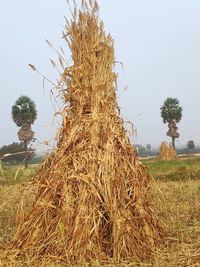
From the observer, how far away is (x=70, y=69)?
18.9 feet

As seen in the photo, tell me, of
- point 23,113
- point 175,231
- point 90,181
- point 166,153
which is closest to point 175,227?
point 175,231

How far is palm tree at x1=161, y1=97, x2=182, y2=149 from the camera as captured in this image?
74.4m

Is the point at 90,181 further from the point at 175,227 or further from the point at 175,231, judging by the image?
the point at 175,227

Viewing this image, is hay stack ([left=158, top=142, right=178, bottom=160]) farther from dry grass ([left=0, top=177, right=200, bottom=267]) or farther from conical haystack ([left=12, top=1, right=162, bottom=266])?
conical haystack ([left=12, top=1, right=162, bottom=266])

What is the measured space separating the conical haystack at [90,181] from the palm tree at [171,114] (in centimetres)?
6891

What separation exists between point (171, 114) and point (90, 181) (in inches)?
2771

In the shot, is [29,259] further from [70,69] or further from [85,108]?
[70,69]

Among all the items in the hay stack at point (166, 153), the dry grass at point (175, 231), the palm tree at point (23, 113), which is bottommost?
the dry grass at point (175, 231)

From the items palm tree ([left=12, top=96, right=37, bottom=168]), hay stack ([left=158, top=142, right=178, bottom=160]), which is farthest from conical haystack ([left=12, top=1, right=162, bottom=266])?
palm tree ([left=12, top=96, right=37, bottom=168])

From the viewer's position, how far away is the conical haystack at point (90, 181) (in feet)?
16.8

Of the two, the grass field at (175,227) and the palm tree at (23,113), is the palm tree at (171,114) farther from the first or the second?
the grass field at (175,227)

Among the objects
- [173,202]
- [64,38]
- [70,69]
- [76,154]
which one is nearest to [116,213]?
[76,154]

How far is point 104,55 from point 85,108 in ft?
2.23

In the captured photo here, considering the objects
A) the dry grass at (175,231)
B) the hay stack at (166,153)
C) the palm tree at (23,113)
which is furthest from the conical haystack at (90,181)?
the palm tree at (23,113)
